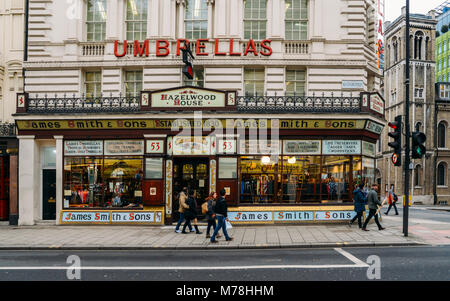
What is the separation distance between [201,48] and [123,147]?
20.0 feet

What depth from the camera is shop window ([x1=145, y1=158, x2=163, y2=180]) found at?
17.4m

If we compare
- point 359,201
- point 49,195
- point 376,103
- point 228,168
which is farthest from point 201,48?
point 49,195

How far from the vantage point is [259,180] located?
685 inches

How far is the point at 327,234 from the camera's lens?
47.2ft

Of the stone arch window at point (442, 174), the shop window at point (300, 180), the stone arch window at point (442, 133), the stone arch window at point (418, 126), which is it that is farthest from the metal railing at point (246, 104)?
the stone arch window at point (442, 133)

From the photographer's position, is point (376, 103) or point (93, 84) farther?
point (93, 84)

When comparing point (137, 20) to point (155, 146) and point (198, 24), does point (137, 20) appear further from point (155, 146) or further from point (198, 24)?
point (155, 146)

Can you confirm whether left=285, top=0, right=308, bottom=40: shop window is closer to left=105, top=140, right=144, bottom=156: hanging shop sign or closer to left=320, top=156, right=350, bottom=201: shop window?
left=320, top=156, right=350, bottom=201: shop window

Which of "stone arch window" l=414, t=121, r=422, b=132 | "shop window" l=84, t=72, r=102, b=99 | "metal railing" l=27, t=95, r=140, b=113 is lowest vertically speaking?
"metal railing" l=27, t=95, r=140, b=113

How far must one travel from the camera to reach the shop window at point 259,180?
1734 centimetres

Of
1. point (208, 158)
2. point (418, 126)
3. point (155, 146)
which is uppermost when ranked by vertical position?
point (418, 126)

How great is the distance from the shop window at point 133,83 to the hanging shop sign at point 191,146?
340 cm

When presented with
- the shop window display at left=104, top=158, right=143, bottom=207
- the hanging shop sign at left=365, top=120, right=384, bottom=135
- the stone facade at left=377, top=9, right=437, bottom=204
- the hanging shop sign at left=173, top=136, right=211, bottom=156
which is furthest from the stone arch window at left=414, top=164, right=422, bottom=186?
the shop window display at left=104, top=158, right=143, bottom=207

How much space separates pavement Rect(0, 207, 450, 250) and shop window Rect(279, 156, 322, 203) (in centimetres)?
137
